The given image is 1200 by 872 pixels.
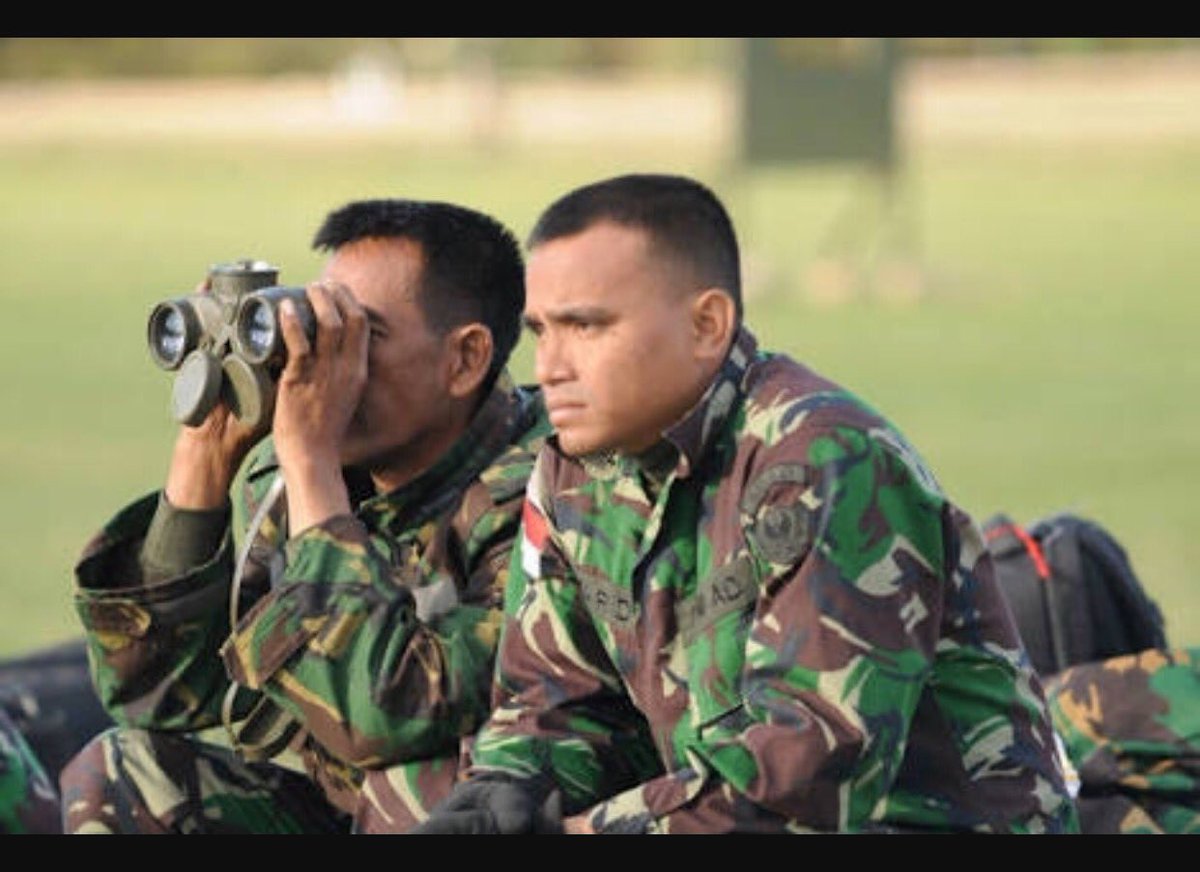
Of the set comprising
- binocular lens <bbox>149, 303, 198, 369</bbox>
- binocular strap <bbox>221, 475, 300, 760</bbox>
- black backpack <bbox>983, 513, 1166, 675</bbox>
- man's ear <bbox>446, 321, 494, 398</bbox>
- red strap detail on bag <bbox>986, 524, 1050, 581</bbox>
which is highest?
binocular lens <bbox>149, 303, 198, 369</bbox>

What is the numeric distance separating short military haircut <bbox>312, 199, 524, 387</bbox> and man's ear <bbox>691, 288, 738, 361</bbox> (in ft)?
2.40

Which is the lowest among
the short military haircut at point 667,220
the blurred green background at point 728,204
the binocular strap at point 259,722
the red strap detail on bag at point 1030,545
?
the blurred green background at point 728,204

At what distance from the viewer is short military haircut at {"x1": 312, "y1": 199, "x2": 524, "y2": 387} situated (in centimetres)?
475

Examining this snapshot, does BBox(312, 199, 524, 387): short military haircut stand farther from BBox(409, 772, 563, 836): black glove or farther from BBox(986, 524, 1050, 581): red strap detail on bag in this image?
BBox(986, 524, 1050, 581): red strap detail on bag

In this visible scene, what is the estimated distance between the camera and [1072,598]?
19.5ft

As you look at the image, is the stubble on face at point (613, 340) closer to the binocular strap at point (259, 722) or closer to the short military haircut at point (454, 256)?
the short military haircut at point (454, 256)

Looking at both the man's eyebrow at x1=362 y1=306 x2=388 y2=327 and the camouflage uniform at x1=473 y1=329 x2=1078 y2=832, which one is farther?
→ the man's eyebrow at x1=362 y1=306 x2=388 y2=327

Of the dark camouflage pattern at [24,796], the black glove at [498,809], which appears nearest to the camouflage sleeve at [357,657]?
the black glove at [498,809]

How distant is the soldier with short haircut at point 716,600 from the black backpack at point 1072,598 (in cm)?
181

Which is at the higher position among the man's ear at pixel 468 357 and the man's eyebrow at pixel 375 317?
the man's eyebrow at pixel 375 317

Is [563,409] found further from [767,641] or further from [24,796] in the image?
[24,796]

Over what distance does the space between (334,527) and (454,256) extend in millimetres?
588

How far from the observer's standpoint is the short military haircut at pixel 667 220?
412 cm

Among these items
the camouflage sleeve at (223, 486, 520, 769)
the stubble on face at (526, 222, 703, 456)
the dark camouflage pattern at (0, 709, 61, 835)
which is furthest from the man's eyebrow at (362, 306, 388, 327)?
the dark camouflage pattern at (0, 709, 61, 835)
